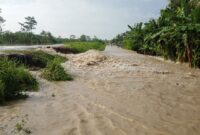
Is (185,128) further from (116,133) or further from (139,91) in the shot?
(139,91)

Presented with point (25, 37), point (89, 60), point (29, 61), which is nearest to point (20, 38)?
point (25, 37)

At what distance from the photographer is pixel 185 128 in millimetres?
5789

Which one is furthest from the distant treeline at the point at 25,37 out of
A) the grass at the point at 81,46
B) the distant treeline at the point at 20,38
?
the grass at the point at 81,46

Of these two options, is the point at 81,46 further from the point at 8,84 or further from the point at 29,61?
the point at 8,84

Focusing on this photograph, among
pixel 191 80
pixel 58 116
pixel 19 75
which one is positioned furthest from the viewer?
pixel 191 80

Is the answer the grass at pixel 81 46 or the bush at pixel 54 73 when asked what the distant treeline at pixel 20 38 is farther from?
the bush at pixel 54 73

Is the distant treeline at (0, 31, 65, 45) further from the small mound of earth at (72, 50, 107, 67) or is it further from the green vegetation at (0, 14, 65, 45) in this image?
the small mound of earth at (72, 50, 107, 67)

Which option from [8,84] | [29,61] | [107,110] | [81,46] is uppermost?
[8,84]

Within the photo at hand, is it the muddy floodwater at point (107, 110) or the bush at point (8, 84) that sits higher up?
the bush at point (8, 84)

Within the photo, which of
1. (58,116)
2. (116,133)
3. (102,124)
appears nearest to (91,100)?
(58,116)

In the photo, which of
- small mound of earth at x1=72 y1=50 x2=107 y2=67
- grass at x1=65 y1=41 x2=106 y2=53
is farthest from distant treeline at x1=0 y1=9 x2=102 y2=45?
small mound of earth at x1=72 y1=50 x2=107 y2=67

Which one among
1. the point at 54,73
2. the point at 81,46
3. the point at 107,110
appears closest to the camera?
the point at 107,110

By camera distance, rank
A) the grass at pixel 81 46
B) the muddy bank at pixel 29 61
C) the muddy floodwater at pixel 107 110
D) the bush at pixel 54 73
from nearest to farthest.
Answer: the muddy floodwater at pixel 107 110 → the bush at pixel 54 73 → the muddy bank at pixel 29 61 → the grass at pixel 81 46

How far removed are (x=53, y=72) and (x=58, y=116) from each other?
18.7 ft
